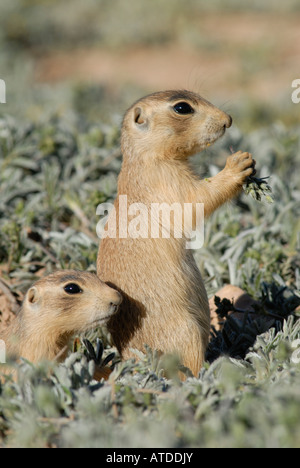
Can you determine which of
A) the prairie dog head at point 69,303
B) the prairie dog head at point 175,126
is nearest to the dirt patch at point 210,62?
the prairie dog head at point 175,126

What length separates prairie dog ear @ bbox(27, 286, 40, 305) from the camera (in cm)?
364

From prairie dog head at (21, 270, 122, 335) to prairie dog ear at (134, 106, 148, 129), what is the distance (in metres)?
1.06

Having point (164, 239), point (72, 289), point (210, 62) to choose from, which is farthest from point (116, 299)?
point (210, 62)

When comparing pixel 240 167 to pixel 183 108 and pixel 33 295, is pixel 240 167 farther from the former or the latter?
pixel 33 295

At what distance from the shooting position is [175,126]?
390 centimetres

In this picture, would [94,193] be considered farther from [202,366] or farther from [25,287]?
[202,366]

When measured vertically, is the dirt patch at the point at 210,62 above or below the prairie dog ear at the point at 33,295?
above

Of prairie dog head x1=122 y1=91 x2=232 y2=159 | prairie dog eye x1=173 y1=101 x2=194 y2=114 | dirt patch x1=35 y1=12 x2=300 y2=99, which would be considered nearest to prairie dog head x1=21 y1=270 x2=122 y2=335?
prairie dog head x1=122 y1=91 x2=232 y2=159

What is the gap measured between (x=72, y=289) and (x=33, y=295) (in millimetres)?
254

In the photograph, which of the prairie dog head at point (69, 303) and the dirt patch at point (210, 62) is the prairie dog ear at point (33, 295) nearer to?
the prairie dog head at point (69, 303)

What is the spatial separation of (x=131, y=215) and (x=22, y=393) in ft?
4.13

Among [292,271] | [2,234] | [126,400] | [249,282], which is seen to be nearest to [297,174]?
[292,271]

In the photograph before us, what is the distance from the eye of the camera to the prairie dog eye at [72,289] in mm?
3588

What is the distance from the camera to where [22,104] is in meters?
9.53
